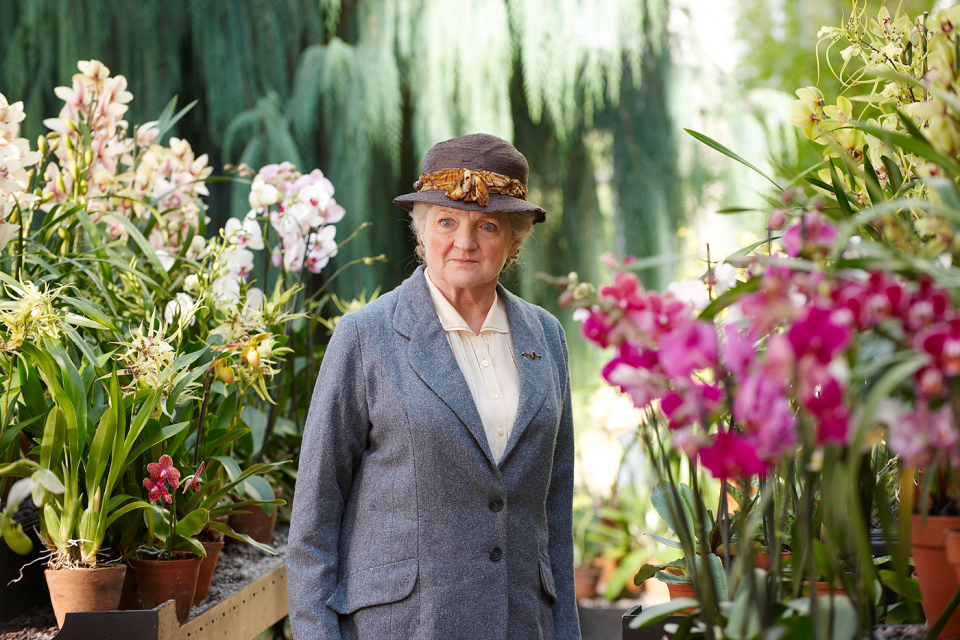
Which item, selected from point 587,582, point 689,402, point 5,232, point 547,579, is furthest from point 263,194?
point 587,582

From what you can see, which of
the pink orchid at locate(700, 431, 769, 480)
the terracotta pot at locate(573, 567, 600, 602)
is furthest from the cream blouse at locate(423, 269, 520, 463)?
the terracotta pot at locate(573, 567, 600, 602)

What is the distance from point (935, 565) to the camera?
72cm

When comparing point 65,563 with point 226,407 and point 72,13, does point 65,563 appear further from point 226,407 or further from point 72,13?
point 72,13

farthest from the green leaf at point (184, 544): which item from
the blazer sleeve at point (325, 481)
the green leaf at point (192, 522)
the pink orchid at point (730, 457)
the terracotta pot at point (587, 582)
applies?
the terracotta pot at point (587, 582)

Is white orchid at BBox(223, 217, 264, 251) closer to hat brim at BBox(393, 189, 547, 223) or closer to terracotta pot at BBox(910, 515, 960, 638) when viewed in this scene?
hat brim at BBox(393, 189, 547, 223)

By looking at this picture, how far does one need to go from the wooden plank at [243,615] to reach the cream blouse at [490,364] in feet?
1.99

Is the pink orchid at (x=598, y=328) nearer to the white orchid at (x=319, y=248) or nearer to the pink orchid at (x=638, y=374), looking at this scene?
the pink orchid at (x=638, y=374)

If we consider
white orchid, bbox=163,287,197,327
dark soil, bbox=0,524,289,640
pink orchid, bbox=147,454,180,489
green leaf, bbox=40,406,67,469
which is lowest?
dark soil, bbox=0,524,289,640

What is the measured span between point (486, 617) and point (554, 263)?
8.58 feet

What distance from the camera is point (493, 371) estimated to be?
56.9 inches

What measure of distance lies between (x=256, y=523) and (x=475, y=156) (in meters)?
1.09

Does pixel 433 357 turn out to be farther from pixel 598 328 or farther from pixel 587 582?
pixel 587 582

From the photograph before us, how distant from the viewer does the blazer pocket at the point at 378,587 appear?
4.18 ft

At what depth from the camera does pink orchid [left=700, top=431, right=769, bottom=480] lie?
438 millimetres
